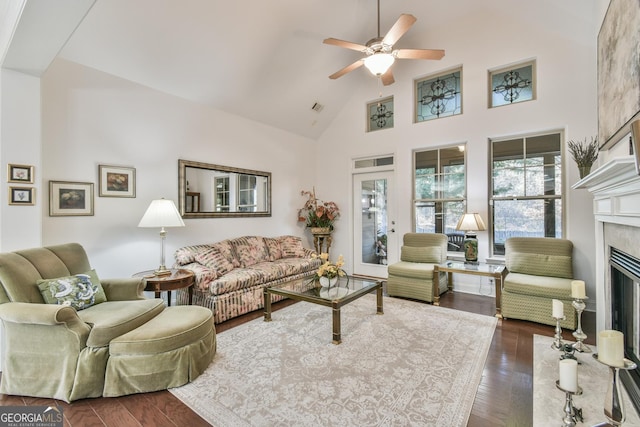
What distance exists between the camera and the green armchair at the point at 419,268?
3988mm

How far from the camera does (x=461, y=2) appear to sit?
4.21 metres

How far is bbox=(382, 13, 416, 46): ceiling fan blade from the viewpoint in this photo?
8.63ft

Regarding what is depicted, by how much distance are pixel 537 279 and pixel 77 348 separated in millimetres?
4342

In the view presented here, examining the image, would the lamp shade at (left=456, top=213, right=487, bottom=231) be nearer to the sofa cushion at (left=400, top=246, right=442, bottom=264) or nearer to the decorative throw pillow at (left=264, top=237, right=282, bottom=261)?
the sofa cushion at (left=400, top=246, right=442, bottom=264)

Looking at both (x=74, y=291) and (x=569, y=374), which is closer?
(x=569, y=374)

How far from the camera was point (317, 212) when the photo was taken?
5637 millimetres

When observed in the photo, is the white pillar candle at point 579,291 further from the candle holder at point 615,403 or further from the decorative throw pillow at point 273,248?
the decorative throw pillow at point 273,248

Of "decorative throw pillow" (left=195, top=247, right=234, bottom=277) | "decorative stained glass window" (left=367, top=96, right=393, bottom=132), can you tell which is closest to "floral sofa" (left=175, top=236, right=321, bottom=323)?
"decorative throw pillow" (left=195, top=247, right=234, bottom=277)

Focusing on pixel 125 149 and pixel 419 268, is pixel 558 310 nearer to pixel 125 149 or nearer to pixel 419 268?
pixel 419 268

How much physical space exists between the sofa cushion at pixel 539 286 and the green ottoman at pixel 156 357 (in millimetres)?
3268

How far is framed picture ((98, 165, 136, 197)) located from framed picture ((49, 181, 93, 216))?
0.44ft

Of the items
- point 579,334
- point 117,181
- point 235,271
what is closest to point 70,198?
point 117,181

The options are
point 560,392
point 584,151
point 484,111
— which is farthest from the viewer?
point 484,111

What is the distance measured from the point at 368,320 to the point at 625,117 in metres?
2.76
